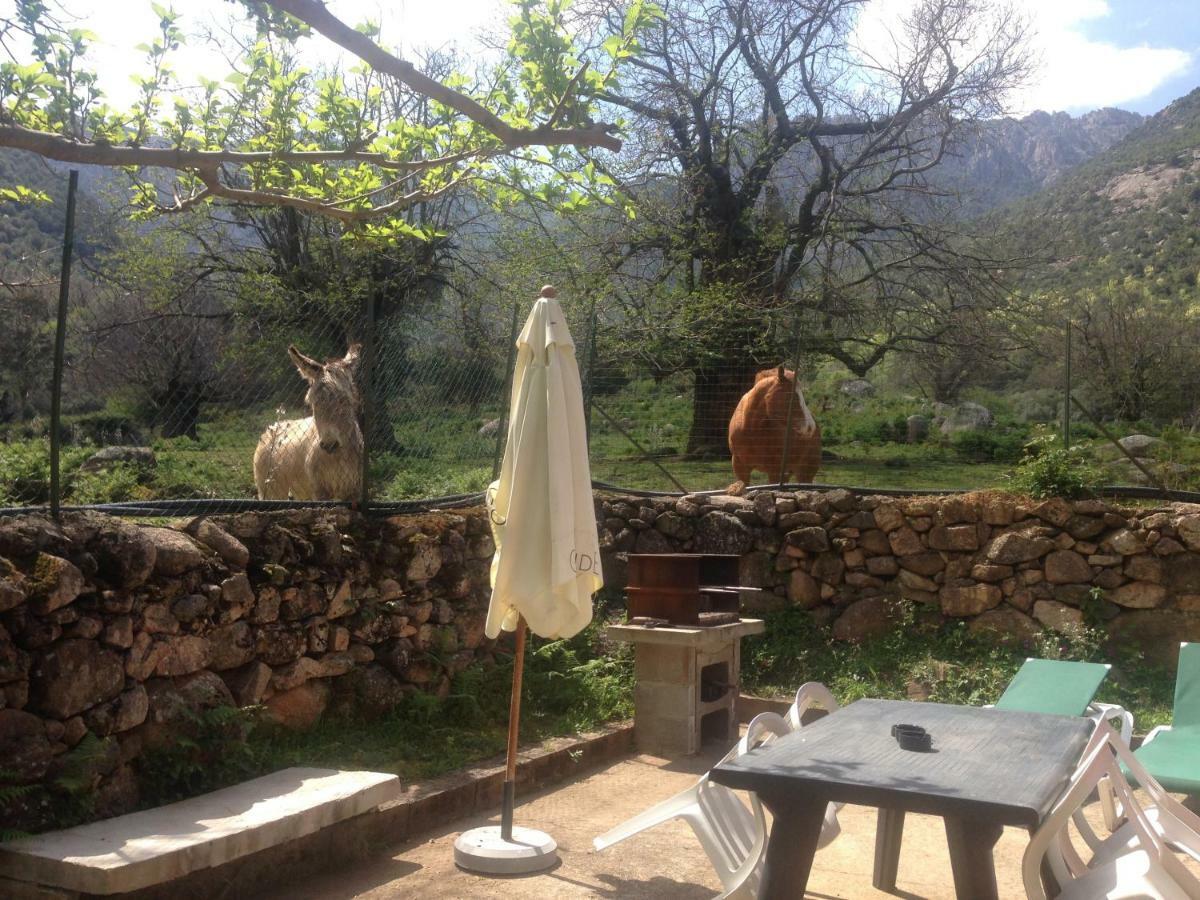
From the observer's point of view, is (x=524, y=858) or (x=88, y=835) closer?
(x=88, y=835)

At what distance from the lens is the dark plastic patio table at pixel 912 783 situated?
10.2ft

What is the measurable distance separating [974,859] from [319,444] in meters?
4.51

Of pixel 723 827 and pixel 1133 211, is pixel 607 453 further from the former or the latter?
pixel 1133 211

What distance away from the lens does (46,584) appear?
4289 mm

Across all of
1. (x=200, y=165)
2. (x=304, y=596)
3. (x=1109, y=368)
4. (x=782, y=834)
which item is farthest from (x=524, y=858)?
(x=1109, y=368)

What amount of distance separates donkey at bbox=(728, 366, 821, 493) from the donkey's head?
13.1 ft

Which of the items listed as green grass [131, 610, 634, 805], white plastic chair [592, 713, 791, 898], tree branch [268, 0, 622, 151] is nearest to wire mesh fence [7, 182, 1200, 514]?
green grass [131, 610, 634, 805]

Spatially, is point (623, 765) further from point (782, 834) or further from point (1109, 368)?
point (1109, 368)

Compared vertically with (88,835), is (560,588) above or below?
above

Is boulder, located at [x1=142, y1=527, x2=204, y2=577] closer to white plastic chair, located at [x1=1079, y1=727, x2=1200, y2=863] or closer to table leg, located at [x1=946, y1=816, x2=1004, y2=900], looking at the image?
table leg, located at [x1=946, y1=816, x2=1004, y2=900]

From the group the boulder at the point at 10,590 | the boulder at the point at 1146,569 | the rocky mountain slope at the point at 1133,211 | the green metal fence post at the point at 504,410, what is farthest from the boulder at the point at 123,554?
the rocky mountain slope at the point at 1133,211

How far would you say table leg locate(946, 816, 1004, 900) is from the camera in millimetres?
3352

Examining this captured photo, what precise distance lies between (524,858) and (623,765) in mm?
2026

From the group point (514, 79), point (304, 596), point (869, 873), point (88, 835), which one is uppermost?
point (514, 79)
